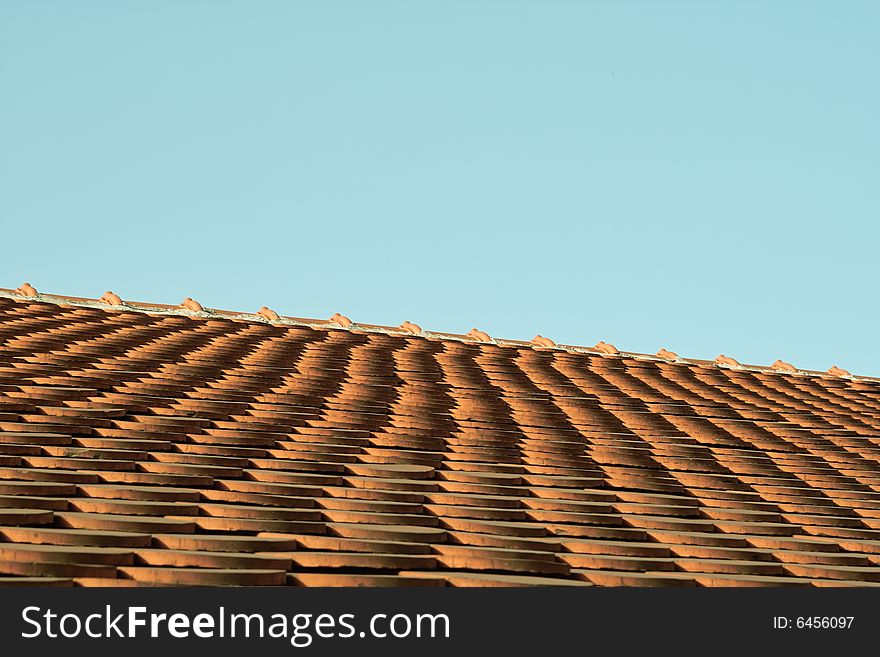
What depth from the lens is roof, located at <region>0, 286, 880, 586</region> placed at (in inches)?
168

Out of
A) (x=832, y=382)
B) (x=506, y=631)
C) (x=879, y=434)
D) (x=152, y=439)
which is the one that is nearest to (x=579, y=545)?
(x=506, y=631)

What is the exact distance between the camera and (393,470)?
217 inches

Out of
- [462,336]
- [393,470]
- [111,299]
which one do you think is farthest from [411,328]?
[393,470]

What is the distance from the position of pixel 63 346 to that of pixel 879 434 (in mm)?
5843

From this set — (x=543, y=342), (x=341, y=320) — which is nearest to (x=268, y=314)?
(x=341, y=320)

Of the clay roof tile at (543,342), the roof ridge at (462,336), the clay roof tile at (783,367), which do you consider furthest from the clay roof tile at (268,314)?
the clay roof tile at (783,367)

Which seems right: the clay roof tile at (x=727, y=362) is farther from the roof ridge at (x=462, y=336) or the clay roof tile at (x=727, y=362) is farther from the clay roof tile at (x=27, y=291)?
the clay roof tile at (x=27, y=291)

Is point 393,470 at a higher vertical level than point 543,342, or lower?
lower

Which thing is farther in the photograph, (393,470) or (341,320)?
(341,320)

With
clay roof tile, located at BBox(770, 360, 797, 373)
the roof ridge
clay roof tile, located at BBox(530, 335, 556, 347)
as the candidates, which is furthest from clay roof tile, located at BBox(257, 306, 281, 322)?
clay roof tile, located at BBox(770, 360, 797, 373)

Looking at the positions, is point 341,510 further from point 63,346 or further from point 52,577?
point 63,346

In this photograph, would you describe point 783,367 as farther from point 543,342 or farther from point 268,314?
point 268,314

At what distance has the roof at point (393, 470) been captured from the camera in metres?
4.26

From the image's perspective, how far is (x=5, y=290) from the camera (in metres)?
9.84
